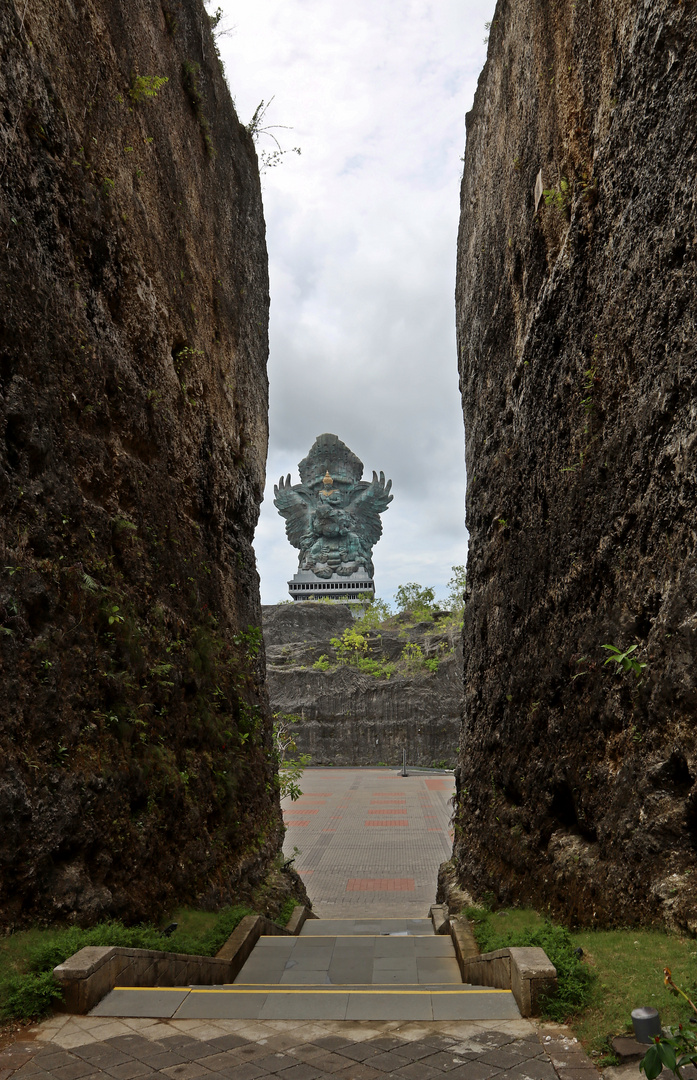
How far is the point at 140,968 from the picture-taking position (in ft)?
15.8

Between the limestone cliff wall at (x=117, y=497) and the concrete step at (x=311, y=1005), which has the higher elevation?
the limestone cliff wall at (x=117, y=497)

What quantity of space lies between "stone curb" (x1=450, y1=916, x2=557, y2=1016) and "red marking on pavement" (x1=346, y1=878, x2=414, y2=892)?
6.70 m

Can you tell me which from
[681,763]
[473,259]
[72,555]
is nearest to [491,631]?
[681,763]

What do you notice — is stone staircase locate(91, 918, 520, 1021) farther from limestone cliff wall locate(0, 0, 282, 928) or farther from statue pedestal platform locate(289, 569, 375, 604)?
statue pedestal platform locate(289, 569, 375, 604)

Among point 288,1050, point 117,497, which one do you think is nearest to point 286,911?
point 117,497

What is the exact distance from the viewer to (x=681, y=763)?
186 inches

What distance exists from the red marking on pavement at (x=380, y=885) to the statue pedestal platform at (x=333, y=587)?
133ft

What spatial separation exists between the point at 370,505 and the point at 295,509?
19.9 ft

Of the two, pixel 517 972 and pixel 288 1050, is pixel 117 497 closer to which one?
pixel 288 1050

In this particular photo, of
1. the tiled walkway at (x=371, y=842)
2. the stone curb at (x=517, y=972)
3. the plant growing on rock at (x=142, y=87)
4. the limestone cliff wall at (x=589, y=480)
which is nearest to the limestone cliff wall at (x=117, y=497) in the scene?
the plant growing on rock at (x=142, y=87)

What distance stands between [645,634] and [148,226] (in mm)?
7080

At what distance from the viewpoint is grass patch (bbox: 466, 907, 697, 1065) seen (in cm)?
362

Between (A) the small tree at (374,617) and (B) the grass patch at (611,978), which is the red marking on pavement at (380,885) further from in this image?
(A) the small tree at (374,617)

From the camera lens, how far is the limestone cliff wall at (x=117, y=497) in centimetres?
530
